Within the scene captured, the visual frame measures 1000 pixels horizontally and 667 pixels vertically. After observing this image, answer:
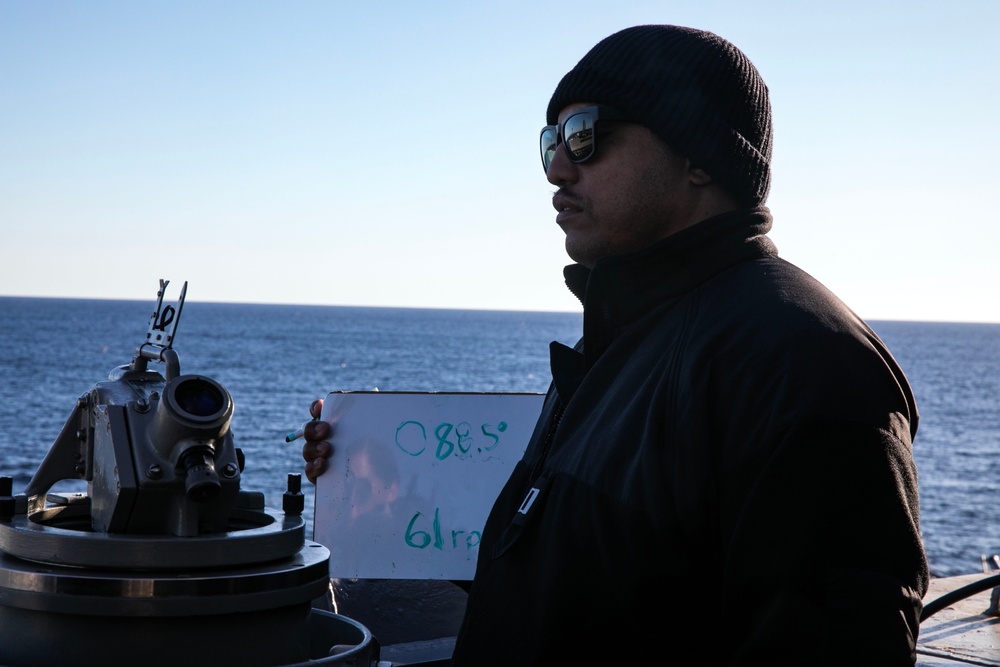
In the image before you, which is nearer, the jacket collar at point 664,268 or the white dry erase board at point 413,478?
the jacket collar at point 664,268

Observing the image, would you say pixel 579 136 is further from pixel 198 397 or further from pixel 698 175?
pixel 198 397

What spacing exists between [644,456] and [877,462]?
0.40 meters

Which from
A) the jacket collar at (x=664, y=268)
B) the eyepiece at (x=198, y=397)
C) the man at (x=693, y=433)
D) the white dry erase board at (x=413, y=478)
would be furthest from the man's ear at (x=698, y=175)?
the white dry erase board at (x=413, y=478)

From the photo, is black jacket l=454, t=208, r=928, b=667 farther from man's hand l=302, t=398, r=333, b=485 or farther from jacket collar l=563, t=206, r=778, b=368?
man's hand l=302, t=398, r=333, b=485

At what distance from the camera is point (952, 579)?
18.9 feet

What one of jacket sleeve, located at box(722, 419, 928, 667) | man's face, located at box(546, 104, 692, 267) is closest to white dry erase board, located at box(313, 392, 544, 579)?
man's face, located at box(546, 104, 692, 267)

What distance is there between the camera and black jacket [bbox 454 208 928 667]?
162cm

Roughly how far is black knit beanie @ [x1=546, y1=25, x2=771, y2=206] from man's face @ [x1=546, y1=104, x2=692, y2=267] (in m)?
0.05

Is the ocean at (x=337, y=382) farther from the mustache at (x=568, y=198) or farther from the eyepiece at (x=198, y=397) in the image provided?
the mustache at (x=568, y=198)

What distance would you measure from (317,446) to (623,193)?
207cm

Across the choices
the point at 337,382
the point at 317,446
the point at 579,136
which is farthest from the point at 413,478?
the point at 337,382

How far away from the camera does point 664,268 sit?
2.17 meters

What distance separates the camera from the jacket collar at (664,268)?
6.91 feet

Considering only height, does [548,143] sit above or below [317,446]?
above
